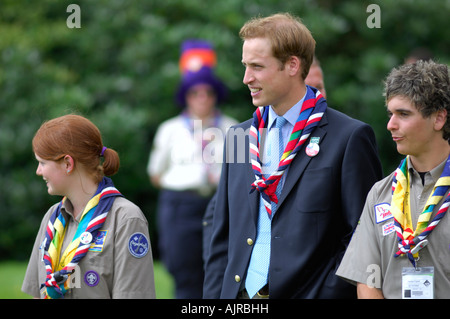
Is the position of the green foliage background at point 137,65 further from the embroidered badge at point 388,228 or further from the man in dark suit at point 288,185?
the embroidered badge at point 388,228

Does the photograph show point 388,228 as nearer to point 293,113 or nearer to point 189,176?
point 293,113

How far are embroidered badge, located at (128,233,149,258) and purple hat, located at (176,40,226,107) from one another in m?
4.44

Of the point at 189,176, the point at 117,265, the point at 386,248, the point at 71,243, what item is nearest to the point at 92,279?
the point at 117,265

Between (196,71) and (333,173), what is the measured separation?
463 centimetres

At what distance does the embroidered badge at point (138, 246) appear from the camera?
4199 millimetres

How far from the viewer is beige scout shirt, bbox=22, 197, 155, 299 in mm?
4172

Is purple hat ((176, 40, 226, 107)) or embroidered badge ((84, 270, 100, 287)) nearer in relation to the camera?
embroidered badge ((84, 270, 100, 287))

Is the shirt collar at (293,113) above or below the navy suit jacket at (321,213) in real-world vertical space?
above

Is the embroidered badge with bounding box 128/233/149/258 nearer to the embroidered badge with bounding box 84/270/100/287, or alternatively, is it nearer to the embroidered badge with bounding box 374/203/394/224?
the embroidered badge with bounding box 84/270/100/287

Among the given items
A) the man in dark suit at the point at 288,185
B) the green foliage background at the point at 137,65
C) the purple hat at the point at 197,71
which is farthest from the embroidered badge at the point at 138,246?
the green foliage background at the point at 137,65

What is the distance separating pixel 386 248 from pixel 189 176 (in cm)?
411

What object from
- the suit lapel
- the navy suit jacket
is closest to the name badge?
the navy suit jacket

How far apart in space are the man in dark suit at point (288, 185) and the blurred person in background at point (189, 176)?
299 centimetres

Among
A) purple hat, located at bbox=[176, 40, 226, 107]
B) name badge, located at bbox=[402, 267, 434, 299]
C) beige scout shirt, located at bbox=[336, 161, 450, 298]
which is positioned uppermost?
purple hat, located at bbox=[176, 40, 226, 107]
